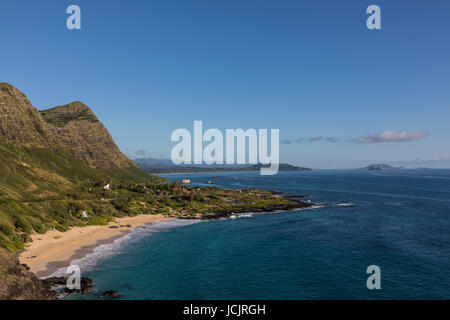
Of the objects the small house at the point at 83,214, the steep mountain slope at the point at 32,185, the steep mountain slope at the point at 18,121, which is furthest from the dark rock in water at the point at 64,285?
the steep mountain slope at the point at 18,121

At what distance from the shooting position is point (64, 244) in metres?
68.8

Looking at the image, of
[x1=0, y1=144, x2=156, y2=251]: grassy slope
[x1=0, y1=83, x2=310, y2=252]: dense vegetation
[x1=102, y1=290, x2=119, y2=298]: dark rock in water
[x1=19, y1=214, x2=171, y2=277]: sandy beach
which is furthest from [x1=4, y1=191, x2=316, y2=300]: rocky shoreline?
[x1=0, y1=144, x2=156, y2=251]: grassy slope

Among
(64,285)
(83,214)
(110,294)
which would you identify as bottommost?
(110,294)

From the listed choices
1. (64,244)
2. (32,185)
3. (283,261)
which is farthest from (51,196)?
(283,261)

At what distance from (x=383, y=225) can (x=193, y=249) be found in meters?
68.4

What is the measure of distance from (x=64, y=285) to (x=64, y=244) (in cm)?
2801

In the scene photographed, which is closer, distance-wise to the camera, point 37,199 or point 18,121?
point 37,199

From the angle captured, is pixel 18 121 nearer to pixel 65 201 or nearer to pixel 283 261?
pixel 65 201

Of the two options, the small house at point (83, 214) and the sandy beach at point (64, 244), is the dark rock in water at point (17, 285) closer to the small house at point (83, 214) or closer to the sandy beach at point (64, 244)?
the sandy beach at point (64, 244)

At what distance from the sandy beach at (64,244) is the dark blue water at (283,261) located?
810 centimetres

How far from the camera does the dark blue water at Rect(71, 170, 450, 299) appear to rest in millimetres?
45062

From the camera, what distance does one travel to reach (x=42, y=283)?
43.8 meters

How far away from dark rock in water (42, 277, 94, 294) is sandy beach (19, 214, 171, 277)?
4904mm
